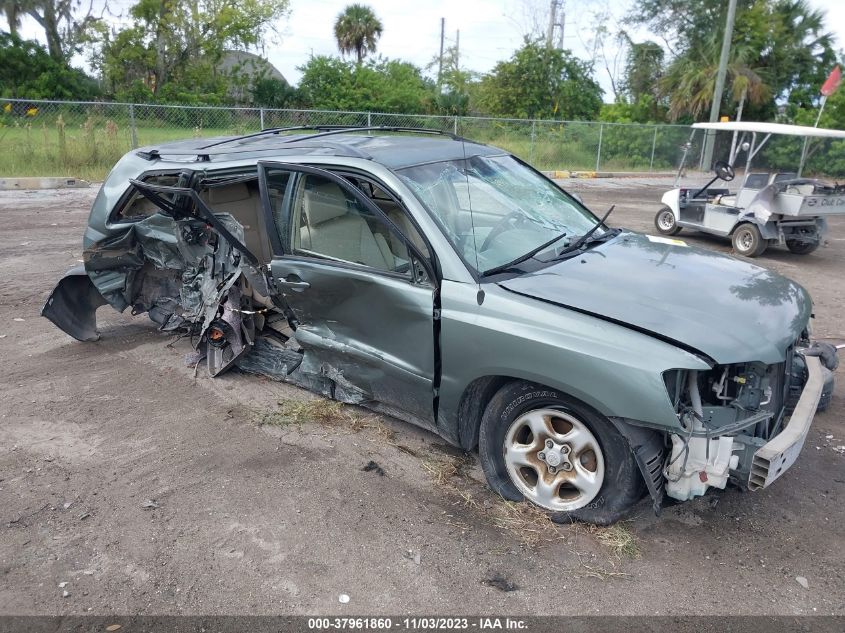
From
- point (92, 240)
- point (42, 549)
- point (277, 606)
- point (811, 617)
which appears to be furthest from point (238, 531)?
point (92, 240)

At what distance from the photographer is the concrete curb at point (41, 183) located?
14977 mm

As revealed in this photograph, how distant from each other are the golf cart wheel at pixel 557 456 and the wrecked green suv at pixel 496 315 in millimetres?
10

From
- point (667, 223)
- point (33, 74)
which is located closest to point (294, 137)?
point (667, 223)

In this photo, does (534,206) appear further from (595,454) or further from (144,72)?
(144,72)

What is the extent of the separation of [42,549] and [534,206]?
11.0ft

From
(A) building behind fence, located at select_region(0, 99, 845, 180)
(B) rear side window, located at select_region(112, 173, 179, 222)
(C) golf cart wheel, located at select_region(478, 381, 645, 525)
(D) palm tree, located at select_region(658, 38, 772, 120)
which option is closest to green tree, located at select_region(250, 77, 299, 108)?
(A) building behind fence, located at select_region(0, 99, 845, 180)

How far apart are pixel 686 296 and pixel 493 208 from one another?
1264 millimetres

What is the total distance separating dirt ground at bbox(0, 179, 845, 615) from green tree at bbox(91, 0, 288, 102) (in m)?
32.7

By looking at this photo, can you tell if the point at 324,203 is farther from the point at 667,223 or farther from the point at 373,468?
the point at 667,223

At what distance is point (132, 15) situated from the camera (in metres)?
34.9

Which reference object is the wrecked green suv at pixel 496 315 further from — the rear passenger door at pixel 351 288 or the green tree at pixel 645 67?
the green tree at pixel 645 67

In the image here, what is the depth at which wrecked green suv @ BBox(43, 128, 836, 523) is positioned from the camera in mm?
3012

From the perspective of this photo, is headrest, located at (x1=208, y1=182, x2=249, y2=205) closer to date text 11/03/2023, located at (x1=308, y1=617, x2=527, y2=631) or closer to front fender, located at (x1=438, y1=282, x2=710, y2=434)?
front fender, located at (x1=438, y1=282, x2=710, y2=434)

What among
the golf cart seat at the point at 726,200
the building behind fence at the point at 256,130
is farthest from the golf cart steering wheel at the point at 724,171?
the building behind fence at the point at 256,130
